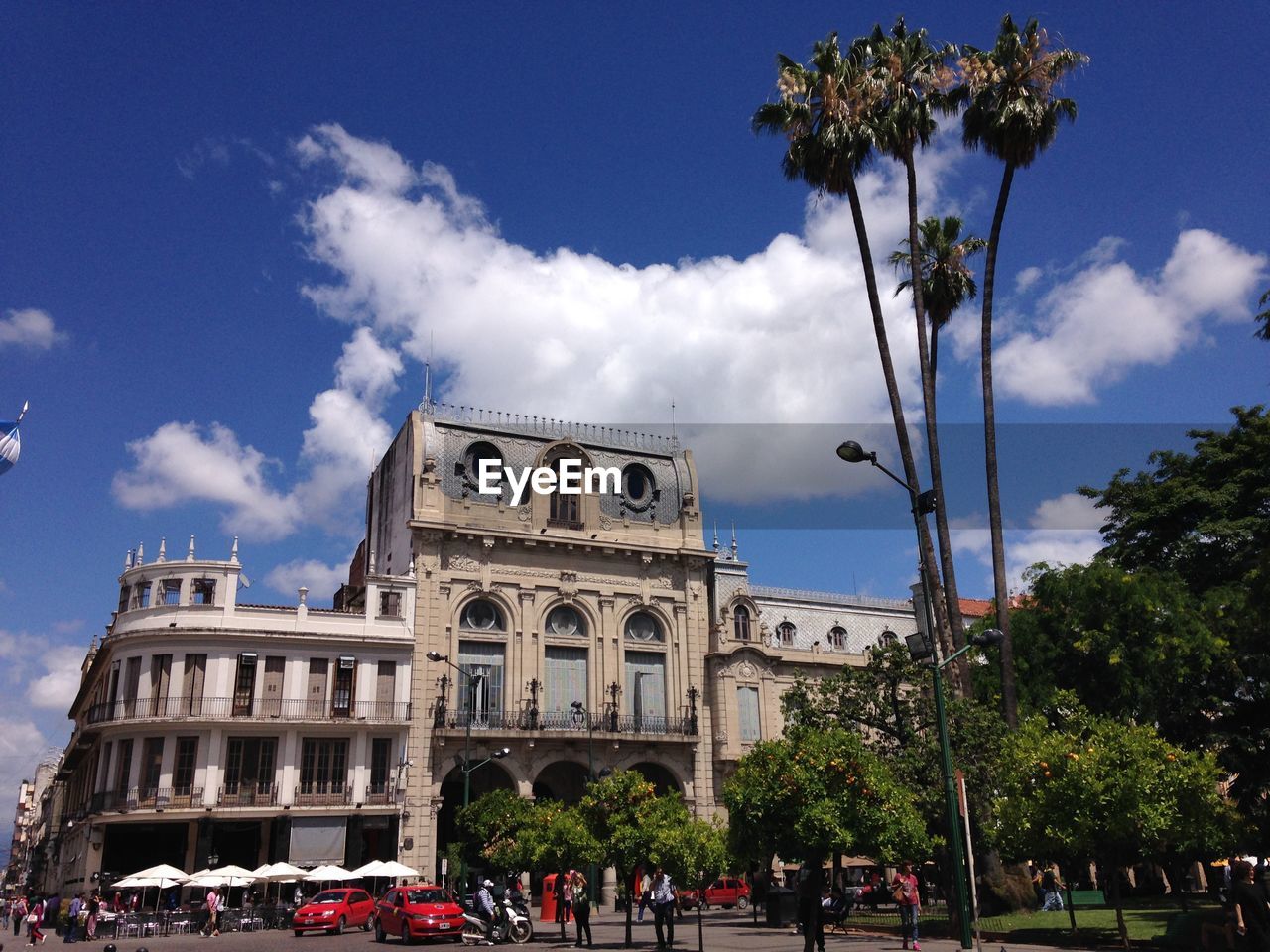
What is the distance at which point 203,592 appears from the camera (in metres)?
42.1

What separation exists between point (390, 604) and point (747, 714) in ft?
60.1

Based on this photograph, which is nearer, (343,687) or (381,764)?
(381,764)

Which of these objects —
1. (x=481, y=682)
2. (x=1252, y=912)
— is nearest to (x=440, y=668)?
(x=481, y=682)

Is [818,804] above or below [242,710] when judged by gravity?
below

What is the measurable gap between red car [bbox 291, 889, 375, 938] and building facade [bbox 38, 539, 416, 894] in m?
7.36

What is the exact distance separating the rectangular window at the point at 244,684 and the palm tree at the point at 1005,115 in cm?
2830

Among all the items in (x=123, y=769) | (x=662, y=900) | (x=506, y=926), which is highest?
(x=123, y=769)

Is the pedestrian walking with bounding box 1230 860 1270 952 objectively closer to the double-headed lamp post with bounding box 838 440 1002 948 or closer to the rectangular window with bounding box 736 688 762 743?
the double-headed lamp post with bounding box 838 440 1002 948

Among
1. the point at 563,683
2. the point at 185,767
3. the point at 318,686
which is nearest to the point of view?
the point at 185,767

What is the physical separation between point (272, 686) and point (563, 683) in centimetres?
1264

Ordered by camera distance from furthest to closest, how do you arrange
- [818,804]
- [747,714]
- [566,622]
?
[747,714] → [566,622] → [818,804]

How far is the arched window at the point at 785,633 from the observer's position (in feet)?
183

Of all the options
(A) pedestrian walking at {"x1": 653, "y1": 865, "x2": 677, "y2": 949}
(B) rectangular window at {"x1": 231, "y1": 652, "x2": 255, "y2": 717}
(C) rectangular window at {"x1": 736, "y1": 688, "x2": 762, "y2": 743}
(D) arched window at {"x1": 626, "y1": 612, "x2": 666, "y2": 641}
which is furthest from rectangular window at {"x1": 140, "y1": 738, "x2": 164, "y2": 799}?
(C) rectangular window at {"x1": 736, "y1": 688, "x2": 762, "y2": 743}

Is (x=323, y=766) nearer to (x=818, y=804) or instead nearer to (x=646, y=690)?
(x=646, y=690)
